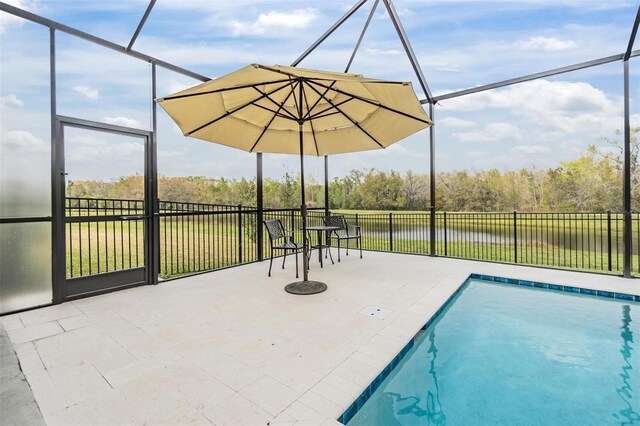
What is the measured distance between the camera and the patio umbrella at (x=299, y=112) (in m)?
2.85

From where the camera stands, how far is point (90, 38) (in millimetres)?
3627

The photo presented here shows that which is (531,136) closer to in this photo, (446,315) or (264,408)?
(446,315)

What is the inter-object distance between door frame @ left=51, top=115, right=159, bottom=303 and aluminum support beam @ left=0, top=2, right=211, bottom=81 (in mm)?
982

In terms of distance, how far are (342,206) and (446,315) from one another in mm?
9116

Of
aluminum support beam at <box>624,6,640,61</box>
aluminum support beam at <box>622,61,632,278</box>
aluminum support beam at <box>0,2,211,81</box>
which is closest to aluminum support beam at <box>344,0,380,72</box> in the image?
aluminum support beam at <box>0,2,211,81</box>

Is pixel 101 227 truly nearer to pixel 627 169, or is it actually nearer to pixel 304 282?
pixel 304 282

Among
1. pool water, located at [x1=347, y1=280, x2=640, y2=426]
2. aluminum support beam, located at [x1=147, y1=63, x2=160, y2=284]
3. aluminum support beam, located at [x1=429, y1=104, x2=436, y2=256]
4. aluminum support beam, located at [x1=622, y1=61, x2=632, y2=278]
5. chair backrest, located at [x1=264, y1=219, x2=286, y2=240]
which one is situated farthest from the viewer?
aluminum support beam, located at [x1=429, y1=104, x2=436, y2=256]

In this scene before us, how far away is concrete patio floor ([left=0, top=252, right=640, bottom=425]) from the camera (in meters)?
1.64

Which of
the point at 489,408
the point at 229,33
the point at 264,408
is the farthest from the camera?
the point at 229,33

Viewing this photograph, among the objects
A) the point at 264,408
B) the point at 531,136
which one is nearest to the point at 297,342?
the point at 264,408

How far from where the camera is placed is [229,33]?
564 centimetres

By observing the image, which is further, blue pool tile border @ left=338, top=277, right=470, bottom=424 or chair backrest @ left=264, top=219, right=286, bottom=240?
chair backrest @ left=264, top=219, right=286, bottom=240

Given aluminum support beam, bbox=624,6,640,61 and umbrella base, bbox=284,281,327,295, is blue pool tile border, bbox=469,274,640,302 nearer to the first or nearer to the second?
umbrella base, bbox=284,281,327,295

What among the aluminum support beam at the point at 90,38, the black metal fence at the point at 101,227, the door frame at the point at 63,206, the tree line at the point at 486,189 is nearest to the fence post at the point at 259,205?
the aluminum support beam at the point at 90,38
